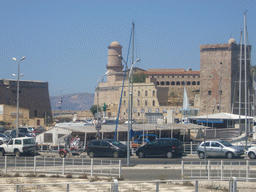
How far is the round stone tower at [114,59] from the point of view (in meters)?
132

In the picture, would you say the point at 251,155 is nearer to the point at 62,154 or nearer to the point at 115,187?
the point at 62,154

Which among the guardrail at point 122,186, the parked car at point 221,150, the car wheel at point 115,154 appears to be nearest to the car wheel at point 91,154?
the car wheel at point 115,154

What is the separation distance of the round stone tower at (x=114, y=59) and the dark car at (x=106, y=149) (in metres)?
104

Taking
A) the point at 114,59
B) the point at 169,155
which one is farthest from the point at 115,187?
the point at 114,59

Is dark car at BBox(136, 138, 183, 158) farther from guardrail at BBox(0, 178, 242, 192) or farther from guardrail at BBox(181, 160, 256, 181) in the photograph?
guardrail at BBox(0, 178, 242, 192)

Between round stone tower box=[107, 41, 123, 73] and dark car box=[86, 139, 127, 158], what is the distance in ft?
341

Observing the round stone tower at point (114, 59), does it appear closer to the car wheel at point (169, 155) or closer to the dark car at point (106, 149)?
the dark car at point (106, 149)

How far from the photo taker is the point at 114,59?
13225 centimetres

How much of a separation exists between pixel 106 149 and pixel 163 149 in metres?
3.81

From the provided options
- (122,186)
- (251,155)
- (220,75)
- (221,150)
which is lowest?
(251,155)

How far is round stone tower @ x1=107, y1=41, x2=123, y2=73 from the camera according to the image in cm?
13225

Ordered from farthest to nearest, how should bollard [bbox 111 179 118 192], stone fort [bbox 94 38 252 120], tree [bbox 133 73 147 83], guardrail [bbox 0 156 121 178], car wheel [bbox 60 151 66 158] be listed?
1. tree [bbox 133 73 147 83]
2. stone fort [bbox 94 38 252 120]
3. car wheel [bbox 60 151 66 158]
4. guardrail [bbox 0 156 121 178]
5. bollard [bbox 111 179 118 192]

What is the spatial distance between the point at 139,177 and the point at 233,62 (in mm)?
70051

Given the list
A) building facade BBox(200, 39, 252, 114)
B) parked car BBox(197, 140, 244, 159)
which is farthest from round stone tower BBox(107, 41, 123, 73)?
parked car BBox(197, 140, 244, 159)
